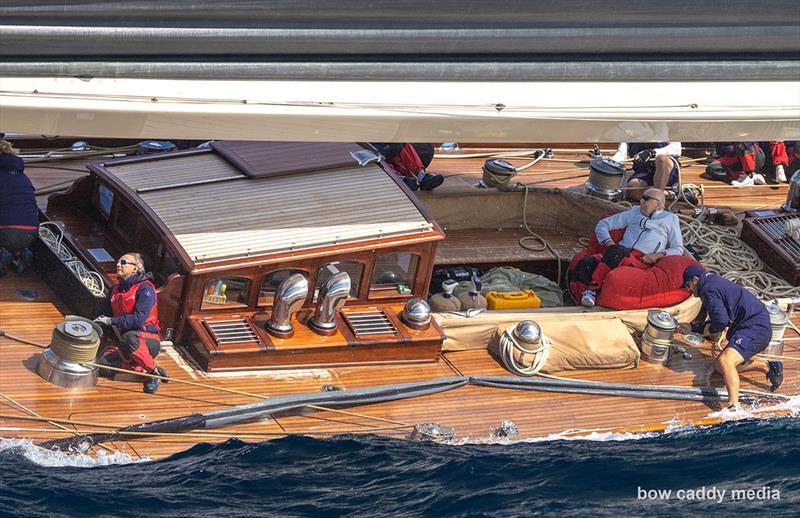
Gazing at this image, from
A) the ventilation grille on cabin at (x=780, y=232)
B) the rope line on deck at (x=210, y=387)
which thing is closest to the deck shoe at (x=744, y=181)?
the ventilation grille on cabin at (x=780, y=232)

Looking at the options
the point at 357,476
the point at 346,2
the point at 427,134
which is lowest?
the point at 357,476

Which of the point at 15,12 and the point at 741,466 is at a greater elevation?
the point at 15,12

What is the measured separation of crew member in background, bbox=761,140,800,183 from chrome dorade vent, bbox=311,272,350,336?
5.77 metres

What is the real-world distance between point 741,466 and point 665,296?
4.84ft

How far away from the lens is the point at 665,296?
10594mm

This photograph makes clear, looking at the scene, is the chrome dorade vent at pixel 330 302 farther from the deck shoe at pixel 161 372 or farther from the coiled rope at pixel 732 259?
the coiled rope at pixel 732 259

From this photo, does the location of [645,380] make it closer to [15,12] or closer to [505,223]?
[505,223]

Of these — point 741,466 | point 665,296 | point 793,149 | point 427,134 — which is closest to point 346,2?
point 427,134

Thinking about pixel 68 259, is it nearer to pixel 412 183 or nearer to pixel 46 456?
pixel 46 456

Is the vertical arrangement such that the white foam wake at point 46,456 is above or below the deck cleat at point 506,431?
below

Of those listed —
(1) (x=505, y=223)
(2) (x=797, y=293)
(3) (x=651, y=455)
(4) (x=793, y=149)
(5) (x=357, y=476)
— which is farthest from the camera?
(4) (x=793, y=149)

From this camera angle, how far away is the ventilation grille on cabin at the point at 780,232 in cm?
1160

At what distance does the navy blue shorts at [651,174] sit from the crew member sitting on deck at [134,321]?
5374 mm

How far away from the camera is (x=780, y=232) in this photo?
11773 millimetres
